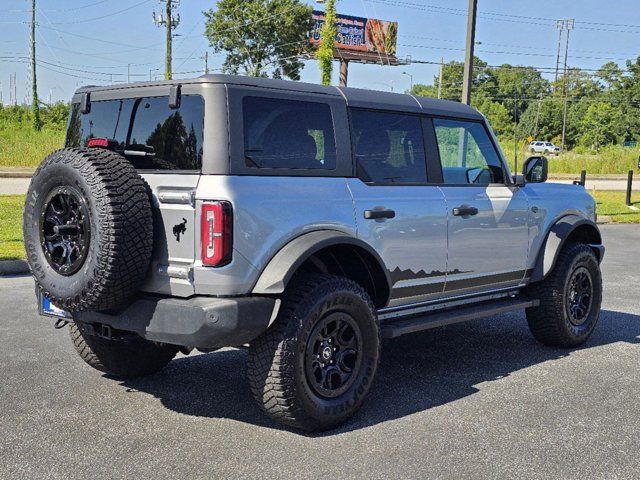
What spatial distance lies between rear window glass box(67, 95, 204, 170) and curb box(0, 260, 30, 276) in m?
5.25

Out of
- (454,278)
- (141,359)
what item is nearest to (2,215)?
(141,359)

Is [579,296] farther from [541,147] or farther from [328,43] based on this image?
[541,147]

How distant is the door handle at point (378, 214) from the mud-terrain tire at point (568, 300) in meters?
2.11

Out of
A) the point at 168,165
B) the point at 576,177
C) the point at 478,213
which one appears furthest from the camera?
the point at 576,177

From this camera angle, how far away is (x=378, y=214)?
189 inches

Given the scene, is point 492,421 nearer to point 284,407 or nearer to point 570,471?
point 570,471

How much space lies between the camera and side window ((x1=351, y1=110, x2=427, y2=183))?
496cm

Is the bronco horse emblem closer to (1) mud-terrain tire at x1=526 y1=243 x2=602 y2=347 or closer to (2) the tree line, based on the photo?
(1) mud-terrain tire at x1=526 y1=243 x2=602 y2=347

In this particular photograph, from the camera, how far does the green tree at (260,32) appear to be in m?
55.8

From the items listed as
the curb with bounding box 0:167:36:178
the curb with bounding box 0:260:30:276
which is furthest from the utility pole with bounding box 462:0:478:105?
the curb with bounding box 0:167:36:178

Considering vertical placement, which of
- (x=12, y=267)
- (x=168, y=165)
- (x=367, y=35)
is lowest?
(x=12, y=267)

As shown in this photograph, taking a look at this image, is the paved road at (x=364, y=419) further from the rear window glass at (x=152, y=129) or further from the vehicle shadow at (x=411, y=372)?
the rear window glass at (x=152, y=129)

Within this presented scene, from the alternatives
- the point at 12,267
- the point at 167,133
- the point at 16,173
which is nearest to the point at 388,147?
the point at 167,133

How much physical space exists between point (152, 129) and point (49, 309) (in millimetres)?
1295
